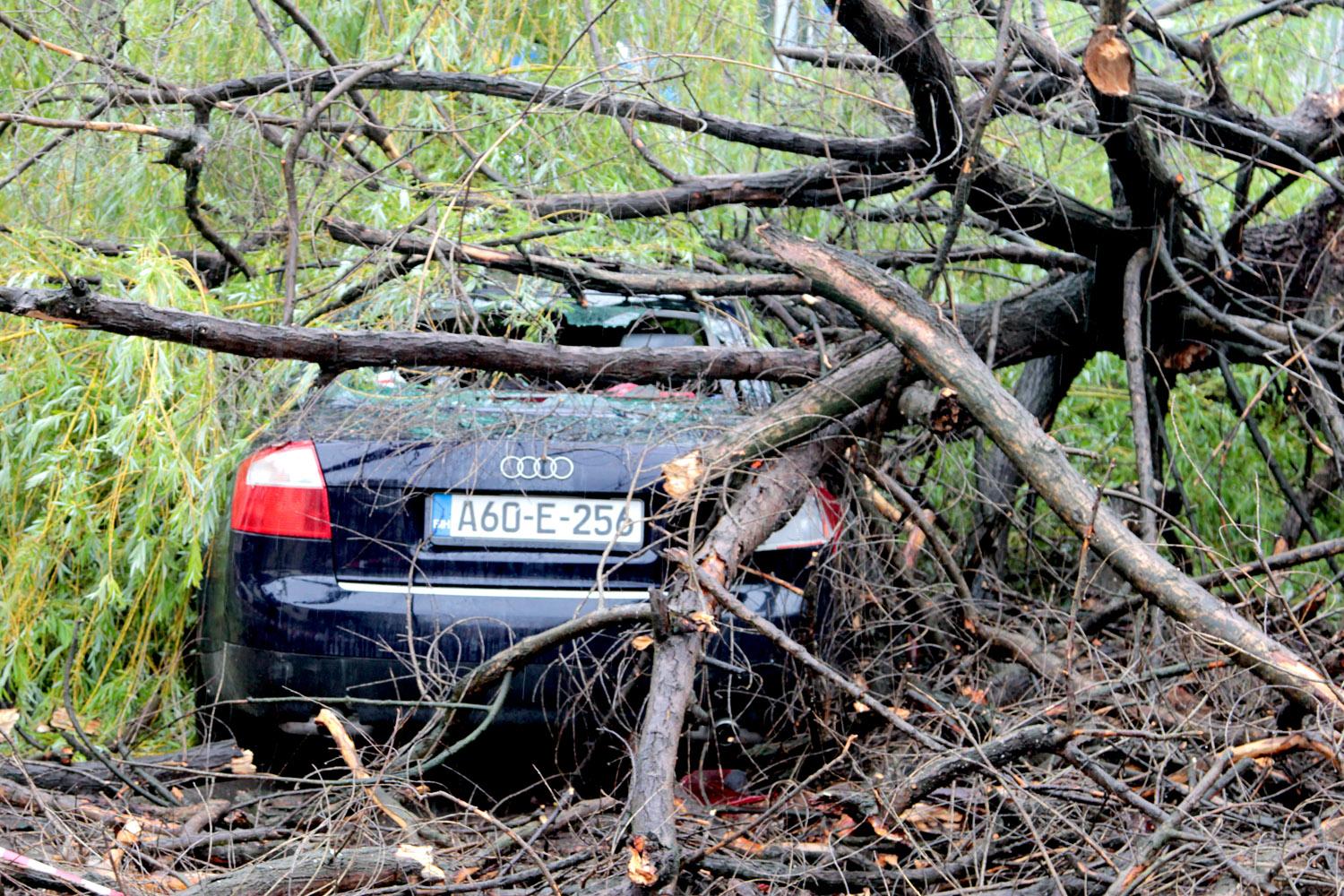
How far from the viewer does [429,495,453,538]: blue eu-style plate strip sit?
330 centimetres

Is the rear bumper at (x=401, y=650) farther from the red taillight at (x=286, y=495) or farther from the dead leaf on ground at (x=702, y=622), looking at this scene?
the dead leaf on ground at (x=702, y=622)

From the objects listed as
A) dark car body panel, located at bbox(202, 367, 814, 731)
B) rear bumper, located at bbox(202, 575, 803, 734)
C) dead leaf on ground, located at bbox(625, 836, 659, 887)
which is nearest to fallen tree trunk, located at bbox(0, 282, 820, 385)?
dark car body panel, located at bbox(202, 367, 814, 731)

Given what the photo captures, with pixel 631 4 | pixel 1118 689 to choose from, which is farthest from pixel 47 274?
pixel 1118 689

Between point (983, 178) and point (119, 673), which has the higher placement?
point (983, 178)

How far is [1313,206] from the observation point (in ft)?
14.6

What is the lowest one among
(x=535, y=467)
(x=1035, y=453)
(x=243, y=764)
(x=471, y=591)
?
(x=243, y=764)

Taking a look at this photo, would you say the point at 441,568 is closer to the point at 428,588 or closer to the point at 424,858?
the point at 428,588

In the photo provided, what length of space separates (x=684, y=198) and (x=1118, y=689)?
2.05 meters

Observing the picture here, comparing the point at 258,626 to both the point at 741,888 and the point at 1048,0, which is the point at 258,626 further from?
the point at 1048,0

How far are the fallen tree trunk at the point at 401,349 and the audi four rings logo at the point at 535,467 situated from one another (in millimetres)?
323

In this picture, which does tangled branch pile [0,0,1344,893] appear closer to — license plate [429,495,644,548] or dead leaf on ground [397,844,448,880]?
dead leaf on ground [397,844,448,880]

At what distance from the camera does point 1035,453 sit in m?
3.04

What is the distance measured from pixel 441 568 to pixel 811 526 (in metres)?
1.00

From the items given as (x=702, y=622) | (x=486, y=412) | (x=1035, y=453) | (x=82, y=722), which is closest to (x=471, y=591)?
(x=486, y=412)
